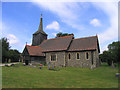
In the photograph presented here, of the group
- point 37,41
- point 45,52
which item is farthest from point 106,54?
point 37,41

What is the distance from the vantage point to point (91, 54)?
2408cm

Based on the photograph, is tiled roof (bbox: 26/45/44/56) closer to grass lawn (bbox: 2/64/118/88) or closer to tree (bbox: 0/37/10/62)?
grass lawn (bbox: 2/64/118/88)

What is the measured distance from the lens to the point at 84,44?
2642 centimetres

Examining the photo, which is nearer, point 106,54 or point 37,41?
point 106,54

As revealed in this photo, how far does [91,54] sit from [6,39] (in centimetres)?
5016

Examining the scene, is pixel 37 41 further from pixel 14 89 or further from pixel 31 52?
pixel 14 89

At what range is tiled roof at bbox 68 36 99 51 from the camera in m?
24.7

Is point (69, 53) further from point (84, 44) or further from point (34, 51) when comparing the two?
point (34, 51)

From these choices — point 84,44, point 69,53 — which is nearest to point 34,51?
point 69,53

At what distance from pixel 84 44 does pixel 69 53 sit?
177 inches

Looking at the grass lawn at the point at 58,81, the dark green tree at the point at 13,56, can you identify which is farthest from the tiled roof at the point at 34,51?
the dark green tree at the point at 13,56

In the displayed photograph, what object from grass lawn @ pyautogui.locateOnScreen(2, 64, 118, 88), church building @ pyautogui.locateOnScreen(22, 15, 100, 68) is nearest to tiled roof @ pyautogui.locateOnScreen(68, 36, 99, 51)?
church building @ pyautogui.locateOnScreen(22, 15, 100, 68)

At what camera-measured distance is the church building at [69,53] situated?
24.4 metres

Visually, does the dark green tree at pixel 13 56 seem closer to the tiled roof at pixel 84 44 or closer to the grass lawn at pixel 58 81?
the tiled roof at pixel 84 44
